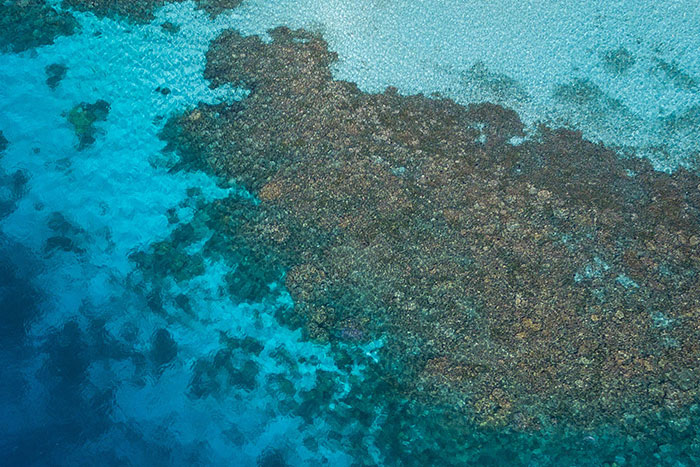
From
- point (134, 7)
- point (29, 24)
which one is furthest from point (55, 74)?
point (134, 7)

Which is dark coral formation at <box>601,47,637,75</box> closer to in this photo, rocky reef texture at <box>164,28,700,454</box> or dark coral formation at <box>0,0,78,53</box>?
rocky reef texture at <box>164,28,700,454</box>

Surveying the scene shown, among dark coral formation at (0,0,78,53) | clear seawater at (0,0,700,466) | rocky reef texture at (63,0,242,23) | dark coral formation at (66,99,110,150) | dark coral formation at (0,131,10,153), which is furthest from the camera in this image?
rocky reef texture at (63,0,242,23)

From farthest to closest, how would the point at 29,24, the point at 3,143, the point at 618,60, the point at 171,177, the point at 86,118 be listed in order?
the point at 29,24, the point at 618,60, the point at 86,118, the point at 3,143, the point at 171,177

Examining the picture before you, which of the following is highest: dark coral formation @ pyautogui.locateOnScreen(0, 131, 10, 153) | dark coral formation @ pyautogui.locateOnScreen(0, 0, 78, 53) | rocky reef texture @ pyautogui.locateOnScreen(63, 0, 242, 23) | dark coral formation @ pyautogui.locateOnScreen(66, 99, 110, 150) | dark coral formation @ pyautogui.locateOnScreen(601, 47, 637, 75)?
dark coral formation @ pyautogui.locateOnScreen(601, 47, 637, 75)

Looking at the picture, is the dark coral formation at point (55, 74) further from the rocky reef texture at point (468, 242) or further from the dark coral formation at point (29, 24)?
the rocky reef texture at point (468, 242)

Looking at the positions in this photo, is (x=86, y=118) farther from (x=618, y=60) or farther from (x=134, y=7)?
(x=618, y=60)

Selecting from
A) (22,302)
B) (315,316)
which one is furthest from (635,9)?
(22,302)

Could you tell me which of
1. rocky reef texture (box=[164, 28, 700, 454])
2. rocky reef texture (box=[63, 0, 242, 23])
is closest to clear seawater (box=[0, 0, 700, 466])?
rocky reef texture (box=[63, 0, 242, 23])
